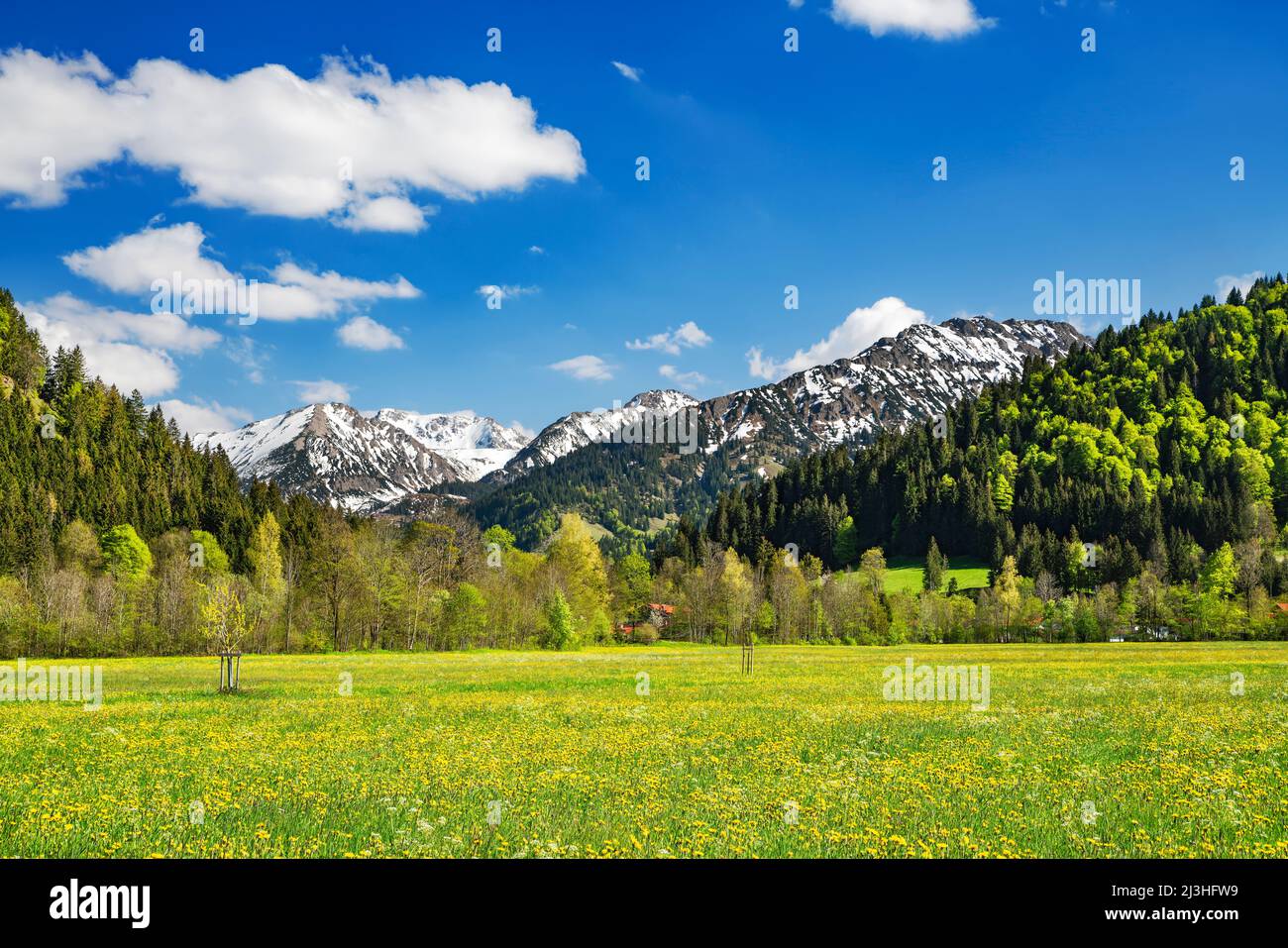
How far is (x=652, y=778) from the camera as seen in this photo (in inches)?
647

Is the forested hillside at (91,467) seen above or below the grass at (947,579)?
above

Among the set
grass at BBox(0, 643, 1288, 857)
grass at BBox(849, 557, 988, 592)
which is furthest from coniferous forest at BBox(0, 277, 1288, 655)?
grass at BBox(0, 643, 1288, 857)

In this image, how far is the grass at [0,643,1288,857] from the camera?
11.5 meters

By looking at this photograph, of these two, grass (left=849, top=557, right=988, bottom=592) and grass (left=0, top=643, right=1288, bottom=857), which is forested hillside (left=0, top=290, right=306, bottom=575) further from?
grass (left=0, top=643, right=1288, bottom=857)

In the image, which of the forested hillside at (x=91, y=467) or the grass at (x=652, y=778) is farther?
the forested hillside at (x=91, y=467)

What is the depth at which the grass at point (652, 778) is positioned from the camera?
1152cm

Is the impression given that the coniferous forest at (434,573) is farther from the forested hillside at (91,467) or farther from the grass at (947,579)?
the grass at (947,579)

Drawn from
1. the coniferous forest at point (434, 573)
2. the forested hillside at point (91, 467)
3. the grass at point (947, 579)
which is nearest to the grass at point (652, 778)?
the coniferous forest at point (434, 573)

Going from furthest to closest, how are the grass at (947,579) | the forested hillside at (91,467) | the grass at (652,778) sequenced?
the grass at (947,579), the forested hillside at (91,467), the grass at (652,778)
